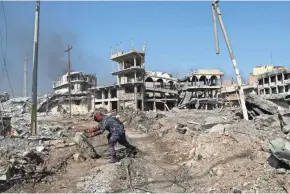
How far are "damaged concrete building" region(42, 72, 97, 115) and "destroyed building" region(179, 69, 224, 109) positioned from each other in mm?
19295

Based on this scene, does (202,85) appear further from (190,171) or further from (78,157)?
(190,171)

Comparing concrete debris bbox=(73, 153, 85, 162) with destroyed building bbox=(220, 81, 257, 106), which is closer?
concrete debris bbox=(73, 153, 85, 162)

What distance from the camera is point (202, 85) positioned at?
2436 inches

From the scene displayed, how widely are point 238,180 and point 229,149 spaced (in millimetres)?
1911

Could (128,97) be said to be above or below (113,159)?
above

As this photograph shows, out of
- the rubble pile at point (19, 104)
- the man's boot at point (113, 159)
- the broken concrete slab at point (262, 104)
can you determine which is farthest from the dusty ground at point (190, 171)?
the rubble pile at point (19, 104)

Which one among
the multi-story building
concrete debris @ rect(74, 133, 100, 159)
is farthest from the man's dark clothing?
the multi-story building

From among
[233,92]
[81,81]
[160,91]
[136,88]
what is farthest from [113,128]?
[233,92]

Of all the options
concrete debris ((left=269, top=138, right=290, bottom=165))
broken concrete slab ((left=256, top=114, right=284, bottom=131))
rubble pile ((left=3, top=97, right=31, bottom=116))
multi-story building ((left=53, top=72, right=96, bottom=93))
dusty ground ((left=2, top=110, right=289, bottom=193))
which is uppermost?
multi-story building ((left=53, top=72, right=96, bottom=93))

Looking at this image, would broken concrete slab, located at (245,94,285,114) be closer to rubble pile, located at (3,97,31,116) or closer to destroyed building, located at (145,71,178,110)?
destroyed building, located at (145,71,178,110)

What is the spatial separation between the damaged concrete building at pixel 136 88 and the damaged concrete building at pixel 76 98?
196 inches

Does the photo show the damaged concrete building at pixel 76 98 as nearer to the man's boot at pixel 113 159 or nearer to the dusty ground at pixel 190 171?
the man's boot at pixel 113 159

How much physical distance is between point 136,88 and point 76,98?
19176 mm

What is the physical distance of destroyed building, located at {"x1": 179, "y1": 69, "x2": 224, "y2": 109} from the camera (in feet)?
197
